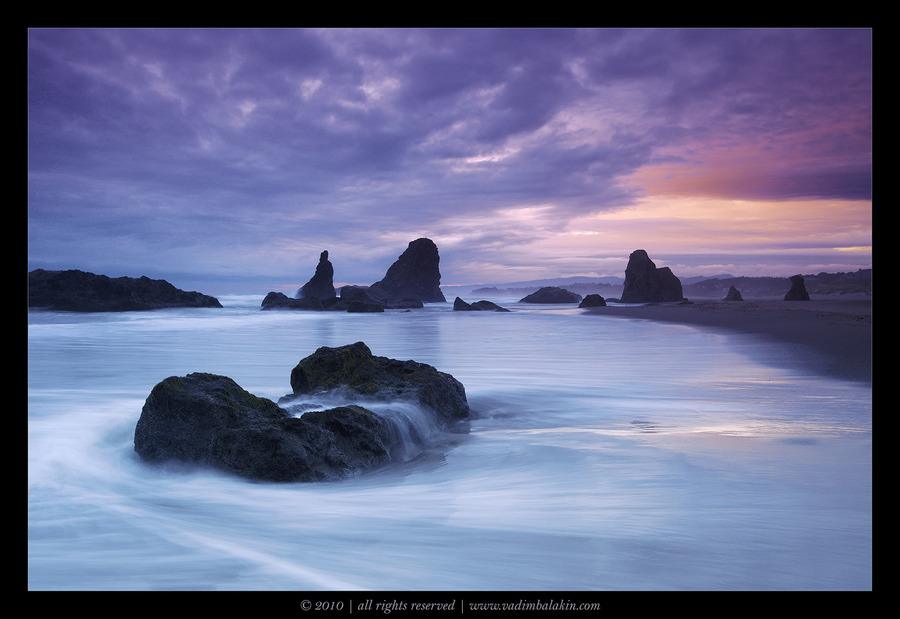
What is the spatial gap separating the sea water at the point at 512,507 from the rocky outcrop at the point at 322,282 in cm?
5792

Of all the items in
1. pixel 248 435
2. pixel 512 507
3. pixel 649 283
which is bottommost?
pixel 512 507

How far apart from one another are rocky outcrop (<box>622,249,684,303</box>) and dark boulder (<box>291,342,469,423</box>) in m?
58.7

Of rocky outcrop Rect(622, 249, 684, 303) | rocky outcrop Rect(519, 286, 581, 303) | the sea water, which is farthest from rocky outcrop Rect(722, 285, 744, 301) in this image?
the sea water

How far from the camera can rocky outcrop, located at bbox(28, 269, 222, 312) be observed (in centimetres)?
3175

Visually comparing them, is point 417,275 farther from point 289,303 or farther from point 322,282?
point 289,303

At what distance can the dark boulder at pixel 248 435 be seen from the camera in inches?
145

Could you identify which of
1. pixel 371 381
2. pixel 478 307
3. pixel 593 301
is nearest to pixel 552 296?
pixel 593 301

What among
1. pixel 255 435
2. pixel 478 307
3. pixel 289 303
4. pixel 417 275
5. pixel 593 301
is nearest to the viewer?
pixel 255 435

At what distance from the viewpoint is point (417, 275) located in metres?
72.2

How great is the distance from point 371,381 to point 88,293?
3556cm

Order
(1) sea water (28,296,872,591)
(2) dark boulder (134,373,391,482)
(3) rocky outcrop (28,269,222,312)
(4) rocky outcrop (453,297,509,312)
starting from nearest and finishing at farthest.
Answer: (1) sea water (28,296,872,591) → (2) dark boulder (134,373,391,482) → (3) rocky outcrop (28,269,222,312) → (4) rocky outcrop (453,297,509,312)

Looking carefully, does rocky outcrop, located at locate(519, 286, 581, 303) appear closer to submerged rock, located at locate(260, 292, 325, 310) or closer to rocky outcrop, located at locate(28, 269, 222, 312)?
submerged rock, located at locate(260, 292, 325, 310)
